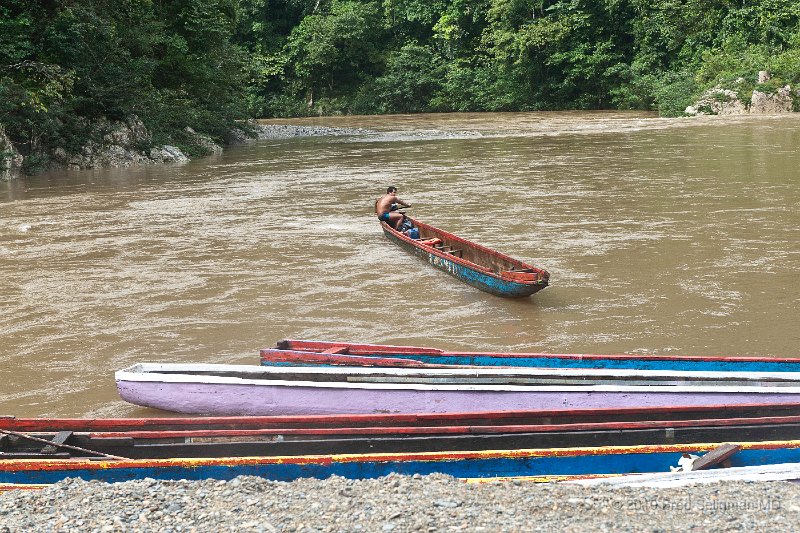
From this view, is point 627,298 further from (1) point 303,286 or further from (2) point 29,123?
(2) point 29,123

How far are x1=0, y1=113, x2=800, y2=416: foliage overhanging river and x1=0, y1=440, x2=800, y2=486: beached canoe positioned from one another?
246 centimetres

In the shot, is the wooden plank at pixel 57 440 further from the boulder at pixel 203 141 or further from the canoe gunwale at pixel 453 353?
the boulder at pixel 203 141

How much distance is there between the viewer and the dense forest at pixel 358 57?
970 inches

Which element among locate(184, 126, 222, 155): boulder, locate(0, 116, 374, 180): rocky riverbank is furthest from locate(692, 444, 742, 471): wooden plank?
locate(184, 126, 222, 155): boulder

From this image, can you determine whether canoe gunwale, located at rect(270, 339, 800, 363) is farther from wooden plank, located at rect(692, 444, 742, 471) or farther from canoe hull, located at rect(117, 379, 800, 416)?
wooden plank, located at rect(692, 444, 742, 471)

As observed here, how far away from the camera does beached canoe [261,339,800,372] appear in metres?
6.62

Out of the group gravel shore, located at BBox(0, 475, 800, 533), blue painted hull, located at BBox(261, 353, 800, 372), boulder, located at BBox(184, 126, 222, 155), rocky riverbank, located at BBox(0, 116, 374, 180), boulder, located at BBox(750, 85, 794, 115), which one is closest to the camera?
gravel shore, located at BBox(0, 475, 800, 533)

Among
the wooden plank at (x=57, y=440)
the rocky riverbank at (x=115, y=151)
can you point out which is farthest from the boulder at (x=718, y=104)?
the wooden plank at (x=57, y=440)

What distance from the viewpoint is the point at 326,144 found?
32188 millimetres

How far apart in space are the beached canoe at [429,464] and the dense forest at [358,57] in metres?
18.5

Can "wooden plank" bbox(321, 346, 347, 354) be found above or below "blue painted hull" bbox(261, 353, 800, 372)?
above

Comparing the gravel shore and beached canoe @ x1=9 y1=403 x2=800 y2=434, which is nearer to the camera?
the gravel shore

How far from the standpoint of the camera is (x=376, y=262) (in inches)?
500

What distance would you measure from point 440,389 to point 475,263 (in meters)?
5.65
